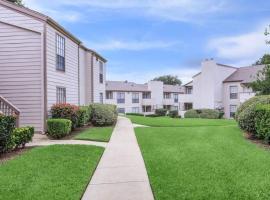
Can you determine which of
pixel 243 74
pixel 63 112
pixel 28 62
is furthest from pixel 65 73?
pixel 243 74

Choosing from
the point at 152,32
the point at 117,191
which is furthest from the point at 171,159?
the point at 152,32

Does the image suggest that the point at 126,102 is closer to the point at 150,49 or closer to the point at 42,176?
the point at 150,49

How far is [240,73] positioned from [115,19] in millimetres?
34184

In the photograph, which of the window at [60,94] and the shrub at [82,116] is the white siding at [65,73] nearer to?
the window at [60,94]

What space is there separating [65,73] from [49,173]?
1201 cm

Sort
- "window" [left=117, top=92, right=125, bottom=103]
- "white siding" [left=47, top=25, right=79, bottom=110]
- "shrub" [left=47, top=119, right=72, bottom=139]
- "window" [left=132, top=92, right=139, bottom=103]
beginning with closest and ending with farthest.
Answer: "shrub" [left=47, top=119, right=72, bottom=139] → "white siding" [left=47, top=25, right=79, bottom=110] → "window" [left=117, top=92, right=125, bottom=103] → "window" [left=132, top=92, right=139, bottom=103]

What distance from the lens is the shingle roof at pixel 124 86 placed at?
61438mm

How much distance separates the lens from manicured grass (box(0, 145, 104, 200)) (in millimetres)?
6789

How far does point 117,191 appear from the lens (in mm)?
6938

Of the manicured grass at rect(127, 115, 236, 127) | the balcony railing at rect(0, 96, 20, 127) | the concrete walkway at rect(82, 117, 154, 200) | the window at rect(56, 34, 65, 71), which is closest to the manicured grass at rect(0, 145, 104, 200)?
the concrete walkway at rect(82, 117, 154, 200)

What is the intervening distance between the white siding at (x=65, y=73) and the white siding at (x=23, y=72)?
1.82 feet

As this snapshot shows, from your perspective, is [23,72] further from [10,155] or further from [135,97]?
[135,97]

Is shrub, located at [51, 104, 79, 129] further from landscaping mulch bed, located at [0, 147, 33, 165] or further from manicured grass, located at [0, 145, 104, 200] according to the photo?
manicured grass, located at [0, 145, 104, 200]

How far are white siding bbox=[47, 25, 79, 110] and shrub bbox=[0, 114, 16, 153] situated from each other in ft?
19.6
